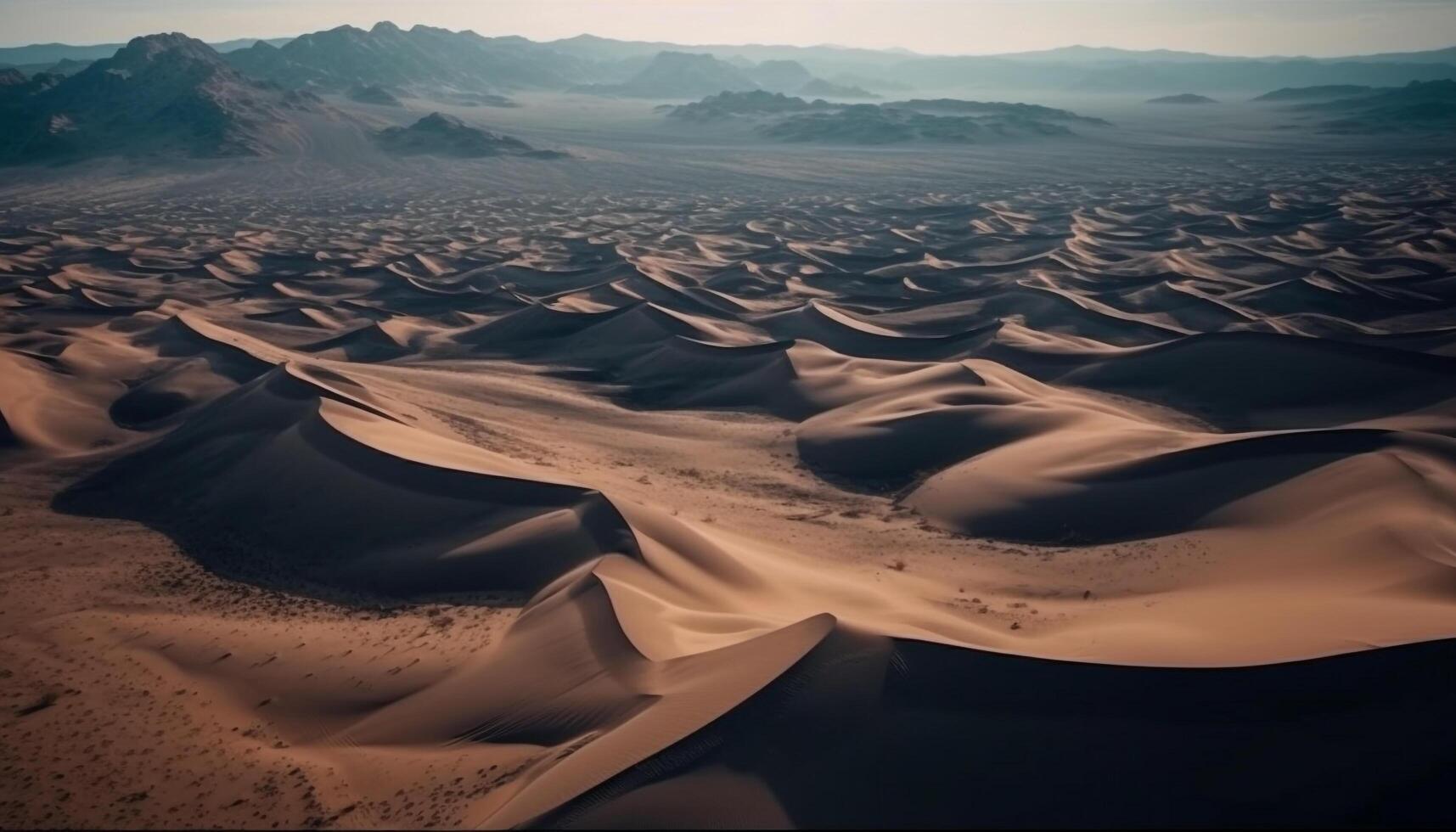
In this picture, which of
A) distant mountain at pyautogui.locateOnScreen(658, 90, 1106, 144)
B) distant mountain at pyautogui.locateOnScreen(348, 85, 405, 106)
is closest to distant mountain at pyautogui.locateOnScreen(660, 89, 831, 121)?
distant mountain at pyautogui.locateOnScreen(658, 90, 1106, 144)

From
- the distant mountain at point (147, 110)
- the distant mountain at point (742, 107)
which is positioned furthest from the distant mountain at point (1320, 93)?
the distant mountain at point (147, 110)

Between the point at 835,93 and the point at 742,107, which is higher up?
the point at 835,93

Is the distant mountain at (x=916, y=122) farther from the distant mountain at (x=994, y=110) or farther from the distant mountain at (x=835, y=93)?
the distant mountain at (x=835, y=93)

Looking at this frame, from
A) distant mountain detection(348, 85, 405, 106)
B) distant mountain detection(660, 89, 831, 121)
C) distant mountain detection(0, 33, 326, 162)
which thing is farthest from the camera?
distant mountain detection(660, 89, 831, 121)

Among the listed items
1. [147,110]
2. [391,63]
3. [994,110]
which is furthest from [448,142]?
[391,63]

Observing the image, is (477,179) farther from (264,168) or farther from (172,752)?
(172,752)

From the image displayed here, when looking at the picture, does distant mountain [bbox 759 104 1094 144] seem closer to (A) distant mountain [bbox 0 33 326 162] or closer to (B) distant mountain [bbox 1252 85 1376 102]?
(A) distant mountain [bbox 0 33 326 162]

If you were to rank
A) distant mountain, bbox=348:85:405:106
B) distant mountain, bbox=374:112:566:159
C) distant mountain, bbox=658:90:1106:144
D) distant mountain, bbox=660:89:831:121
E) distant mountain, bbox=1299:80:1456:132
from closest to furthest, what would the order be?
distant mountain, bbox=374:112:566:159 < distant mountain, bbox=1299:80:1456:132 < distant mountain, bbox=658:90:1106:144 < distant mountain, bbox=348:85:405:106 < distant mountain, bbox=660:89:831:121

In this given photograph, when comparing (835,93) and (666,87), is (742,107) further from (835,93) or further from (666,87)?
(835,93)
